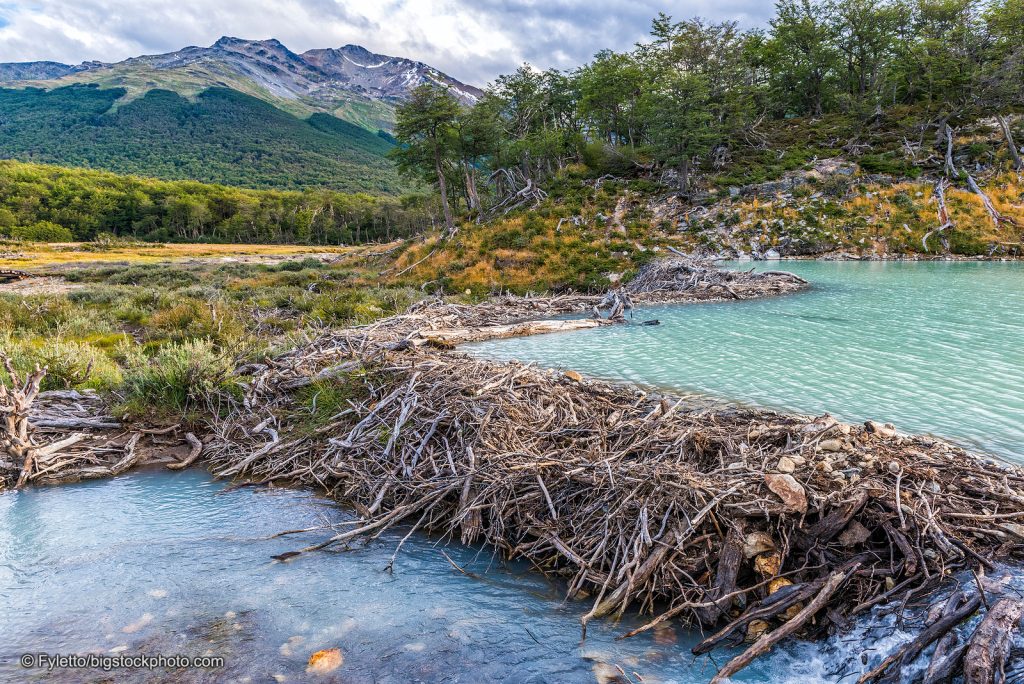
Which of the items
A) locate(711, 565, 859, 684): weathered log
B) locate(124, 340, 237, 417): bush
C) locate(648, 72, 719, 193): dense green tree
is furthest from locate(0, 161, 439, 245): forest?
locate(711, 565, 859, 684): weathered log

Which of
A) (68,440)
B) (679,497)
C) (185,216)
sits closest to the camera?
(679,497)

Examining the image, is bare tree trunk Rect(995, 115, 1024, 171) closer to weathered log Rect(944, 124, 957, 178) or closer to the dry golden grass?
weathered log Rect(944, 124, 957, 178)

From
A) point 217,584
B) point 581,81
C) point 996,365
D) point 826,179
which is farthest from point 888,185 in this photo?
point 217,584

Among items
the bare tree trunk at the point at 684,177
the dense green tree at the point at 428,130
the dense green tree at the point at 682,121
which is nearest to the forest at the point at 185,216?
the dense green tree at the point at 428,130

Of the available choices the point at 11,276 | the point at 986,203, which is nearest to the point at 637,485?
the point at 986,203

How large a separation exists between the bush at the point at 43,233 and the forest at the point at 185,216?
0.19 meters

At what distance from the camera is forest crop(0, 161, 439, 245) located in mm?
101312

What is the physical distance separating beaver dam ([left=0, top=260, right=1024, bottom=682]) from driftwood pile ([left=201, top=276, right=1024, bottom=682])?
2 cm

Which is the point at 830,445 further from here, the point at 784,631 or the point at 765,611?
the point at 784,631

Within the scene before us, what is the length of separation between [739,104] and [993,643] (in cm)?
4300

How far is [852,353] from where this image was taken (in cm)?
1090

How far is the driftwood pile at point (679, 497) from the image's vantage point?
12.4 ft

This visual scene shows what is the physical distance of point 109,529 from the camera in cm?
601

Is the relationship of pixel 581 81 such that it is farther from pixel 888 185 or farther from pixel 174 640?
pixel 174 640
